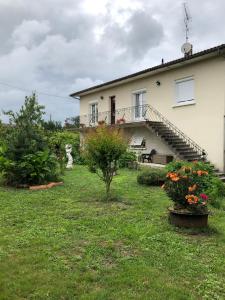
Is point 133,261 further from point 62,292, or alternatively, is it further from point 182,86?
point 182,86

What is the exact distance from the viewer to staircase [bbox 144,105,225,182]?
622 inches

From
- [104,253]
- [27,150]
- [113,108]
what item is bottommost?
[104,253]

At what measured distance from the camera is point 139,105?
2075 centimetres

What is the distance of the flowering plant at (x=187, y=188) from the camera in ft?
20.7

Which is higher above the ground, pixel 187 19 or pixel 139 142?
pixel 187 19

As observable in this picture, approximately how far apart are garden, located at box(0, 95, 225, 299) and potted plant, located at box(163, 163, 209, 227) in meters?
0.02

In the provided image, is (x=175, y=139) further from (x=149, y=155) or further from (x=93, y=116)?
(x=93, y=116)

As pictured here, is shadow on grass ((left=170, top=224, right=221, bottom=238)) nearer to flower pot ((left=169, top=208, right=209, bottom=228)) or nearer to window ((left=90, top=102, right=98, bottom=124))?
flower pot ((left=169, top=208, right=209, bottom=228))

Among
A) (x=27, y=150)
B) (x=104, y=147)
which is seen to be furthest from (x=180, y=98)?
(x=104, y=147)

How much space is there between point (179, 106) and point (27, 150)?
8854mm

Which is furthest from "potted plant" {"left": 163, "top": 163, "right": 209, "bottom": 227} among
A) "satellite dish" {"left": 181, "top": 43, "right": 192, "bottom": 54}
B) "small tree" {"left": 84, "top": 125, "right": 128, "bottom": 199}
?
"satellite dish" {"left": 181, "top": 43, "right": 192, "bottom": 54}

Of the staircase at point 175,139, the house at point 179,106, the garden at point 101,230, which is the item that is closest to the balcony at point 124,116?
the house at point 179,106

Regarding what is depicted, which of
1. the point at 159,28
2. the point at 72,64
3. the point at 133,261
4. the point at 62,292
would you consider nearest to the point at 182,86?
the point at 159,28

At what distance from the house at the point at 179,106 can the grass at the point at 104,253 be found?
718 cm
